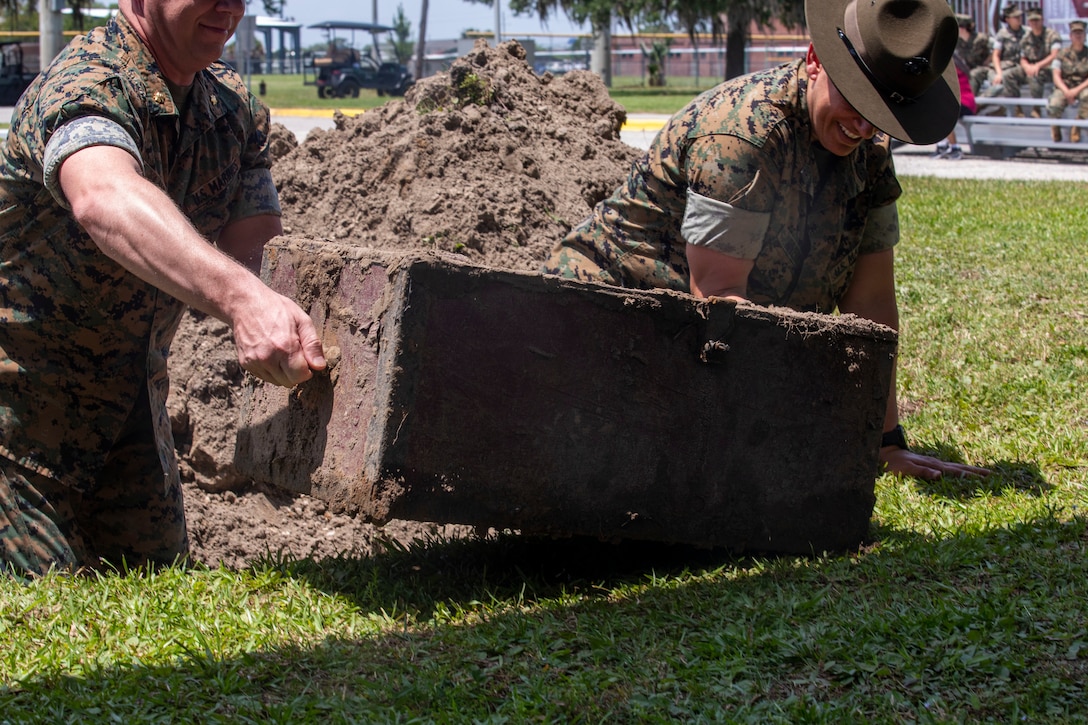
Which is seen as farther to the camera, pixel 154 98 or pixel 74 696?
pixel 154 98

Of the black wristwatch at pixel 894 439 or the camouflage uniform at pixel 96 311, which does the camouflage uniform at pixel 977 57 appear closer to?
the black wristwatch at pixel 894 439

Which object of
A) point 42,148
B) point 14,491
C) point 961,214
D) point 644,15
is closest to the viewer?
point 42,148

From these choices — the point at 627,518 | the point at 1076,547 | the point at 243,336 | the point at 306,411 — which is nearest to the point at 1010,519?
the point at 1076,547

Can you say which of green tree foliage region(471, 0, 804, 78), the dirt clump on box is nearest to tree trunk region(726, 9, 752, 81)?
green tree foliage region(471, 0, 804, 78)

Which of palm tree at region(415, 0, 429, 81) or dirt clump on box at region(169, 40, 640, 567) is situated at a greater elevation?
palm tree at region(415, 0, 429, 81)

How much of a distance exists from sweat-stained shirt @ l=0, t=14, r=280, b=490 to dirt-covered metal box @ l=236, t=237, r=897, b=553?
0.43 m

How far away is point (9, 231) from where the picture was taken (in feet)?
10.2

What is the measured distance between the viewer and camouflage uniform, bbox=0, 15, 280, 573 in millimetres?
2939

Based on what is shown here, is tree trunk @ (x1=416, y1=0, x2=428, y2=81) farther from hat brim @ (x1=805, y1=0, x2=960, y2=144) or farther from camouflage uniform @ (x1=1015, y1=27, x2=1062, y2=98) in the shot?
hat brim @ (x1=805, y1=0, x2=960, y2=144)

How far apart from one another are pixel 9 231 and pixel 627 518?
1.92 m

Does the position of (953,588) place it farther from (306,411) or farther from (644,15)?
(644,15)

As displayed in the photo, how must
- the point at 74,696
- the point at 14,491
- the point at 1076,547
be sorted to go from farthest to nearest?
the point at 14,491 < the point at 1076,547 < the point at 74,696

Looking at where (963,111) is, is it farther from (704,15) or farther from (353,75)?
(353,75)

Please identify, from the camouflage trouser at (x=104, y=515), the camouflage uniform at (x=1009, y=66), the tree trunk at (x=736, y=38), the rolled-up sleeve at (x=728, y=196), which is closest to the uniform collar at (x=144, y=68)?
the camouflage trouser at (x=104, y=515)
